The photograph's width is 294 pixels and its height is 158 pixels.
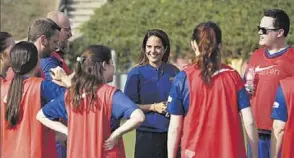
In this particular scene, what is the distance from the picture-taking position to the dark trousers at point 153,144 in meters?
7.93

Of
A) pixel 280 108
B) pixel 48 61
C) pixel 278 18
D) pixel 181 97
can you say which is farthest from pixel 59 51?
pixel 280 108

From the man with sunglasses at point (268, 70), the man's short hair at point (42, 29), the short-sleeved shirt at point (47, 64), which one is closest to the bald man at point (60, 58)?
the short-sleeved shirt at point (47, 64)

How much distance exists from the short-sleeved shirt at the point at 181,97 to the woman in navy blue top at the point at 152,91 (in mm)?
1084

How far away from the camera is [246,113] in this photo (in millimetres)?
6625

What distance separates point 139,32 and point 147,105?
12.9m

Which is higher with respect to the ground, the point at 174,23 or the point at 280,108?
the point at 174,23

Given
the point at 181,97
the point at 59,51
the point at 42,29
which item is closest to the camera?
the point at 181,97

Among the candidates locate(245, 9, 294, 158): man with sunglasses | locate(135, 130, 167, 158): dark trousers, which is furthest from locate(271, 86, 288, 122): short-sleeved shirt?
locate(135, 130, 167, 158): dark trousers

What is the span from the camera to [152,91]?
7.93m

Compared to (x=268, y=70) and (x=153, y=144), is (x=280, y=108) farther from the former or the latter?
(x=153, y=144)

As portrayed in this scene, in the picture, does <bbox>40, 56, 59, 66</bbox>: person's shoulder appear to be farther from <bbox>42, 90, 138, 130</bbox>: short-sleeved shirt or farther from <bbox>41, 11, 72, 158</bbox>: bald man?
<bbox>42, 90, 138, 130</bbox>: short-sleeved shirt

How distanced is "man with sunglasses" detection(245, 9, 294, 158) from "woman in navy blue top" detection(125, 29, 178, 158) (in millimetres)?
796

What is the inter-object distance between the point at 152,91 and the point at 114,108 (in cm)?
156

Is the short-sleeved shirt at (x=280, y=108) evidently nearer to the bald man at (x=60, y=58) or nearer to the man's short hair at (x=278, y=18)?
the man's short hair at (x=278, y=18)
